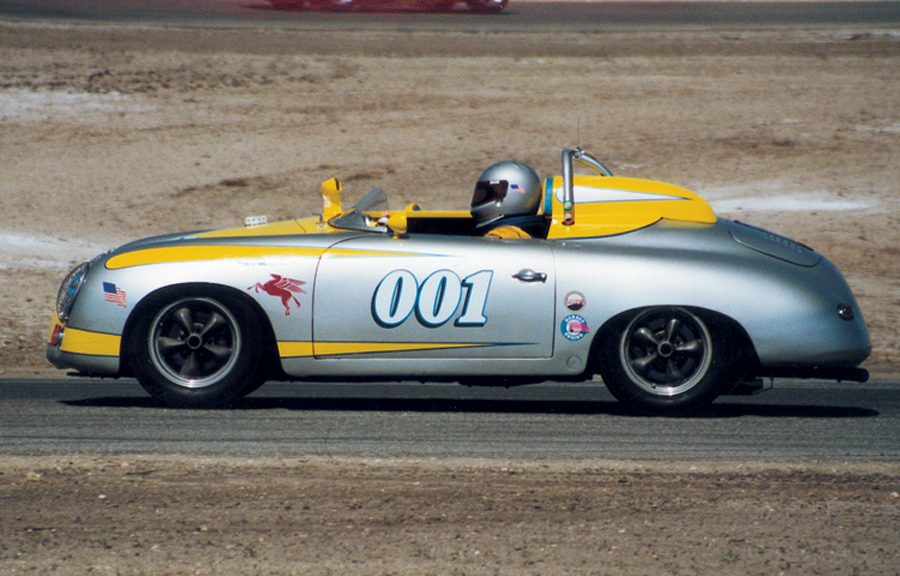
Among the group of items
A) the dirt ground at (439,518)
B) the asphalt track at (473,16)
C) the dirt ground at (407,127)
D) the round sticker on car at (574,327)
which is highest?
the asphalt track at (473,16)

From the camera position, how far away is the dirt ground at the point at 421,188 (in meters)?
5.75

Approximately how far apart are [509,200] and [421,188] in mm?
10172

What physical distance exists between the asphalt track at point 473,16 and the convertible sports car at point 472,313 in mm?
21735

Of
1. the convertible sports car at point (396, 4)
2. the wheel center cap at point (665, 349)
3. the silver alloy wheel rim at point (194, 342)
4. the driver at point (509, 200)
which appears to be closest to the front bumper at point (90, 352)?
the silver alloy wheel rim at point (194, 342)

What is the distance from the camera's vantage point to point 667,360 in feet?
27.5

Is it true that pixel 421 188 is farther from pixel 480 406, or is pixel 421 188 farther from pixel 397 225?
pixel 397 225

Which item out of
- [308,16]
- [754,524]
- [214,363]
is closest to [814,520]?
[754,524]

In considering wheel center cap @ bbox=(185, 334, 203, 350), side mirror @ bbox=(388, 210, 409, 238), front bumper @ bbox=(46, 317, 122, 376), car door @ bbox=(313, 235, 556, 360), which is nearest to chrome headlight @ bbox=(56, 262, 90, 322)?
front bumper @ bbox=(46, 317, 122, 376)

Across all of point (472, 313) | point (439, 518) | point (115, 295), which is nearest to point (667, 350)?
point (472, 313)

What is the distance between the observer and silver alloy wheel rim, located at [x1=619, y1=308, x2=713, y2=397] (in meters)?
8.30

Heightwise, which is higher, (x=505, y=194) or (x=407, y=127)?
(x=407, y=127)

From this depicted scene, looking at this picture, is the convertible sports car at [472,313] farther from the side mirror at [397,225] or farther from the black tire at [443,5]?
the black tire at [443,5]

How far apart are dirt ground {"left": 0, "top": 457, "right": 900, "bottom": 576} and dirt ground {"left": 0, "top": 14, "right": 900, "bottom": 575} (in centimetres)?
2

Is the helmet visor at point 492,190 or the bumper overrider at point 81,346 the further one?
the helmet visor at point 492,190
